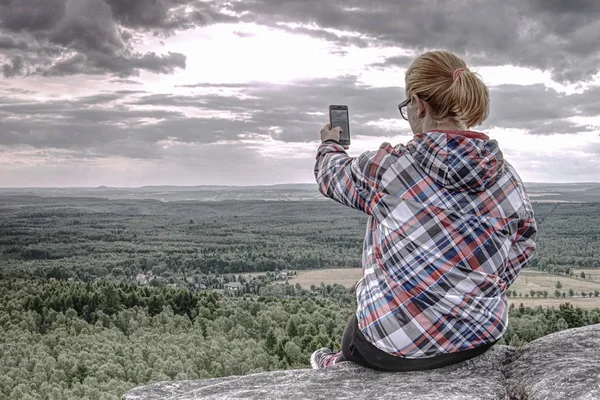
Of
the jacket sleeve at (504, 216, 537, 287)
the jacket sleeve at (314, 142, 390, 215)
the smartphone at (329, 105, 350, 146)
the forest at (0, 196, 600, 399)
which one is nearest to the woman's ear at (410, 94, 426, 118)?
the jacket sleeve at (314, 142, 390, 215)

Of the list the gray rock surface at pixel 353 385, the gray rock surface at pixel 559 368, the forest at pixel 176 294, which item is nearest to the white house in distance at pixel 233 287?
the forest at pixel 176 294

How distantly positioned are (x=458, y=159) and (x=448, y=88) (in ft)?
1.62

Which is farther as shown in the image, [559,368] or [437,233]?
[559,368]

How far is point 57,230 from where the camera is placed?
127m

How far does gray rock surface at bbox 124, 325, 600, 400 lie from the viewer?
4570 millimetres

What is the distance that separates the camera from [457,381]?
15.8 ft

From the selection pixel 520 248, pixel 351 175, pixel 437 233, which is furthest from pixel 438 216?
pixel 520 248

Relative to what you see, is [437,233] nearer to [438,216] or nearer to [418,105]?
[438,216]

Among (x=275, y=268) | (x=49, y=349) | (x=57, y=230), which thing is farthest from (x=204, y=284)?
(x=57, y=230)

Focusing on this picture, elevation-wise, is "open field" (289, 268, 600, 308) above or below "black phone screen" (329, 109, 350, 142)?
below

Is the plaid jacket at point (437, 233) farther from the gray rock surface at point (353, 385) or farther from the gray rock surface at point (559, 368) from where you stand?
the gray rock surface at point (559, 368)

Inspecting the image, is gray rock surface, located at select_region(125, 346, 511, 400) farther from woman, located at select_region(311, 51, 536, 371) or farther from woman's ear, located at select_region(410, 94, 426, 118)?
woman's ear, located at select_region(410, 94, 426, 118)

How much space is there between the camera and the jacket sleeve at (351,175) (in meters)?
4.58

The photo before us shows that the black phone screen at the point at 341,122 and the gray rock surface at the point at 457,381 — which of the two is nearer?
the gray rock surface at the point at 457,381
